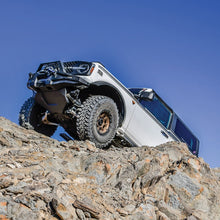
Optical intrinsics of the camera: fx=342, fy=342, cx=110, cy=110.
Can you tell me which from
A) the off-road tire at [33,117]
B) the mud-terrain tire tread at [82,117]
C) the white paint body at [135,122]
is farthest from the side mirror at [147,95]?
the off-road tire at [33,117]

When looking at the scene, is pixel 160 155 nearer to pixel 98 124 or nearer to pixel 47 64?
pixel 98 124

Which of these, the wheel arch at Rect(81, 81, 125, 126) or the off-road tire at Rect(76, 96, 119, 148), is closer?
the off-road tire at Rect(76, 96, 119, 148)

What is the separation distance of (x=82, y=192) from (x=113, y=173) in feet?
3.73

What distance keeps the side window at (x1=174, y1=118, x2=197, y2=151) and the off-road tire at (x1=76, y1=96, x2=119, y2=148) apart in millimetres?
2724

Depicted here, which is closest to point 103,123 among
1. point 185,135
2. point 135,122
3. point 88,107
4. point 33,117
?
point 88,107

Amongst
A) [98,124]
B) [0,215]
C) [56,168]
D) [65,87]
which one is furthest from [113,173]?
[0,215]

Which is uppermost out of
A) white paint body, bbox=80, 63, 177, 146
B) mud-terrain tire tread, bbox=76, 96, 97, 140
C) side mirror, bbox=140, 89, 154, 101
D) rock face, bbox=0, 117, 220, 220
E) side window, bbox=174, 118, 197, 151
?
side window, bbox=174, 118, 197, 151

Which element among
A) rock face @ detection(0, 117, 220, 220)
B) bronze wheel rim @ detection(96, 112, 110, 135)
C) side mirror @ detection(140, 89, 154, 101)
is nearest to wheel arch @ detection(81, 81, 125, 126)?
bronze wheel rim @ detection(96, 112, 110, 135)

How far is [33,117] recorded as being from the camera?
23.3 ft

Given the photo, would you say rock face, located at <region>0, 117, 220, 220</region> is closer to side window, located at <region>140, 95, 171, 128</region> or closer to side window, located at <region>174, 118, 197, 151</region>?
side window, located at <region>140, 95, 171, 128</region>

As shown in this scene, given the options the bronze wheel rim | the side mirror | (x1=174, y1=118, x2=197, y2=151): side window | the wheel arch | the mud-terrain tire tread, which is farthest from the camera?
(x1=174, y1=118, x2=197, y2=151): side window

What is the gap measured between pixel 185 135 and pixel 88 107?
4148 mm

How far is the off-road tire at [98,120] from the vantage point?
6180 mm

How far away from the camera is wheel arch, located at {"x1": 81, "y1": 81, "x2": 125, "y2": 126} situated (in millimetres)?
6816
